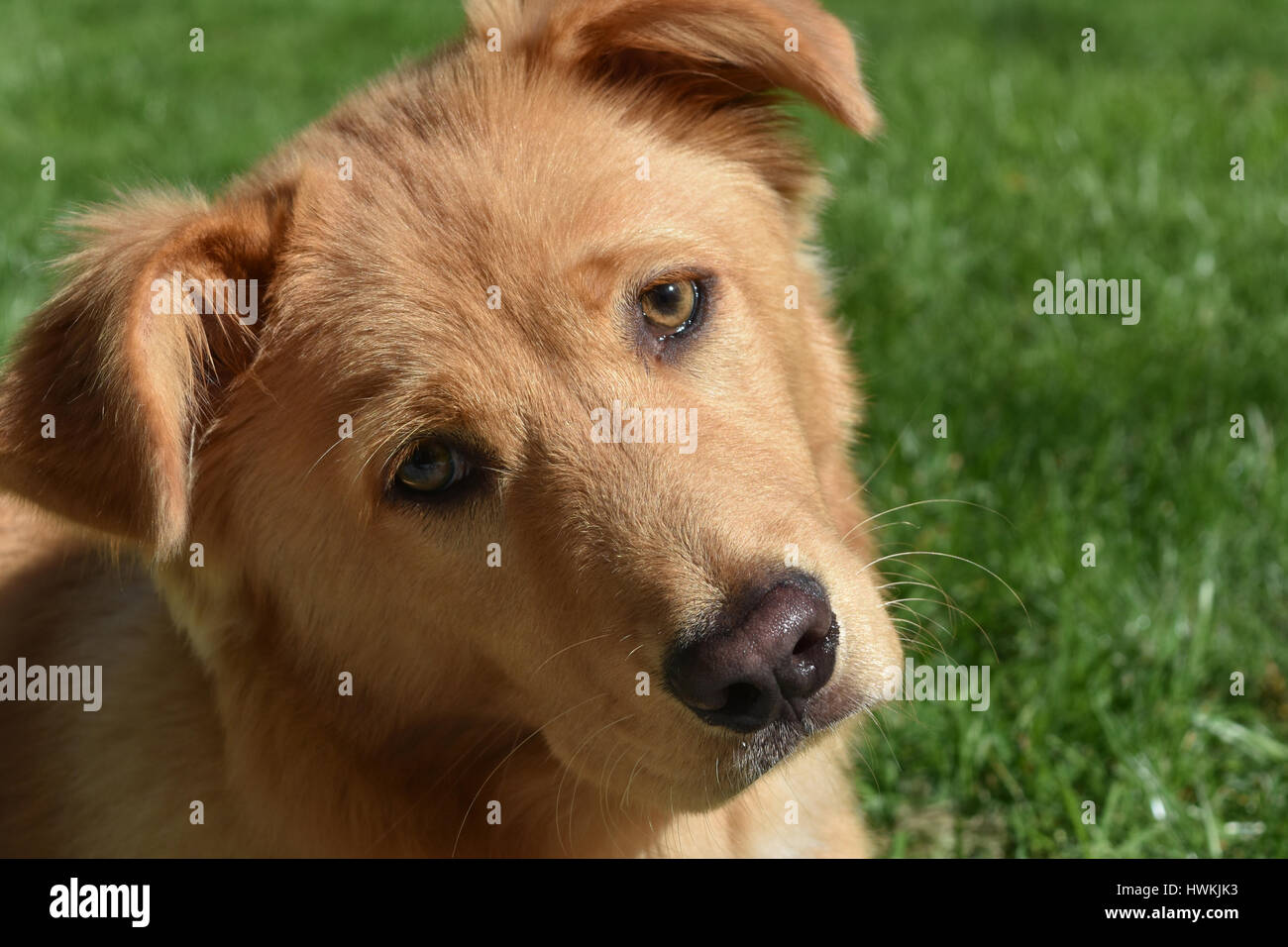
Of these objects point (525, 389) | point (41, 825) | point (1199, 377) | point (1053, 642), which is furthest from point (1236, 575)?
point (41, 825)

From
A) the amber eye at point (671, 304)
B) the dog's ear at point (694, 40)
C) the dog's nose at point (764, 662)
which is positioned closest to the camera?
the dog's nose at point (764, 662)

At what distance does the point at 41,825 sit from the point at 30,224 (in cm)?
409

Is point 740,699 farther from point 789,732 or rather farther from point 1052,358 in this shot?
point 1052,358

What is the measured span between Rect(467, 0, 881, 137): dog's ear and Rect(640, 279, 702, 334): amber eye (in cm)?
60

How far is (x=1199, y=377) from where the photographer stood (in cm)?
495

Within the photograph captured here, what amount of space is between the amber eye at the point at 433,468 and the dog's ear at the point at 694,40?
3.29 ft

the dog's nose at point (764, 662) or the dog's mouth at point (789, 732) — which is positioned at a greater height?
the dog's nose at point (764, 662)

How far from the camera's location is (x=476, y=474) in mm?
2625

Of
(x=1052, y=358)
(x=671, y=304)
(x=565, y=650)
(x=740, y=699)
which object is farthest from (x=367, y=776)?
(x=1052, y=358)

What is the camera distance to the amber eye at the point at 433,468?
262 cm

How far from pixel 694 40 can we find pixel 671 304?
77cm

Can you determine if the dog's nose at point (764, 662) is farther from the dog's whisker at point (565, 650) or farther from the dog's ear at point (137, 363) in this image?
the dog's ear at point (137, 363)

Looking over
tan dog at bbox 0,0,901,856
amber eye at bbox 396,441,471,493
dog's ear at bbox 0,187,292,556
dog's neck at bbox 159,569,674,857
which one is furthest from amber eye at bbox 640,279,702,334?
dog's neck at bbox 159,569,674,857

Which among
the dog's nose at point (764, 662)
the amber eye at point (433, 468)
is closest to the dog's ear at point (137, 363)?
the amber eye at point (433, 468)
